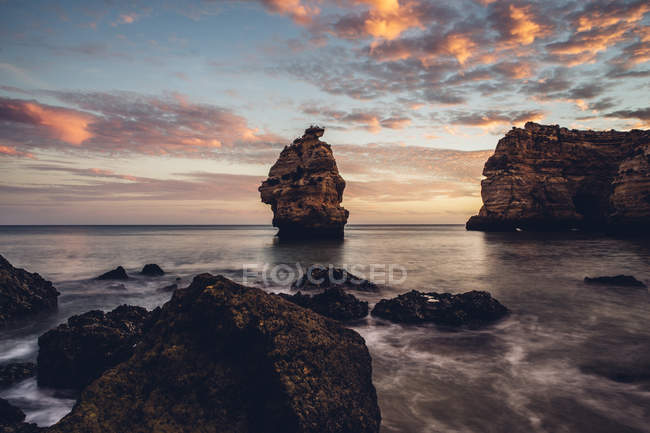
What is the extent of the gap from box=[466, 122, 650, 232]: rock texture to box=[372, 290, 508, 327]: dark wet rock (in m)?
54.9

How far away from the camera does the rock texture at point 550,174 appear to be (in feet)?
190

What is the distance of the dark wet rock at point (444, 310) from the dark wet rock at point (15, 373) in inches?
301

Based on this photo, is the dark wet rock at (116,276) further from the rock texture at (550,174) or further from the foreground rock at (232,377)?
the rock texture at (550,174)

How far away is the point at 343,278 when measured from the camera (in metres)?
14.8

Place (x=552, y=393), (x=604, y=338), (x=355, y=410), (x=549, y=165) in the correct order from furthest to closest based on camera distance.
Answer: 1. (x=549, y=165)
2. (x=604, y=338)
3. (x=552, y=393)
4. (x=355, y=410)

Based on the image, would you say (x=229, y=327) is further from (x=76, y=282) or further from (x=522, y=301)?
(x=76, y=282)

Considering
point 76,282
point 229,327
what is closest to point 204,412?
point 229,327

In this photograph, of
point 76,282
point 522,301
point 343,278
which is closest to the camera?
point 522,301

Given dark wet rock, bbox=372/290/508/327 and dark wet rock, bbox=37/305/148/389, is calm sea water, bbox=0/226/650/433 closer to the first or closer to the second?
dark wet rock, bbox=37/305/148/389

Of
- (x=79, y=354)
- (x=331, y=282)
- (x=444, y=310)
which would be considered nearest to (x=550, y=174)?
(x=331, y=282)

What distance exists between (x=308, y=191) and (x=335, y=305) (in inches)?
1393

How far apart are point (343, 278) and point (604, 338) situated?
29.1ft

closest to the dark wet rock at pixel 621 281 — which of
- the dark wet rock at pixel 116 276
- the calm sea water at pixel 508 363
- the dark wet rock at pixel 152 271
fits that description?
the calm sea water at pixel 508 363

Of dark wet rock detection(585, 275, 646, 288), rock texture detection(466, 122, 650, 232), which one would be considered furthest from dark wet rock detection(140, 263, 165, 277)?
rock texture detection(466, 122, 650, 232)
